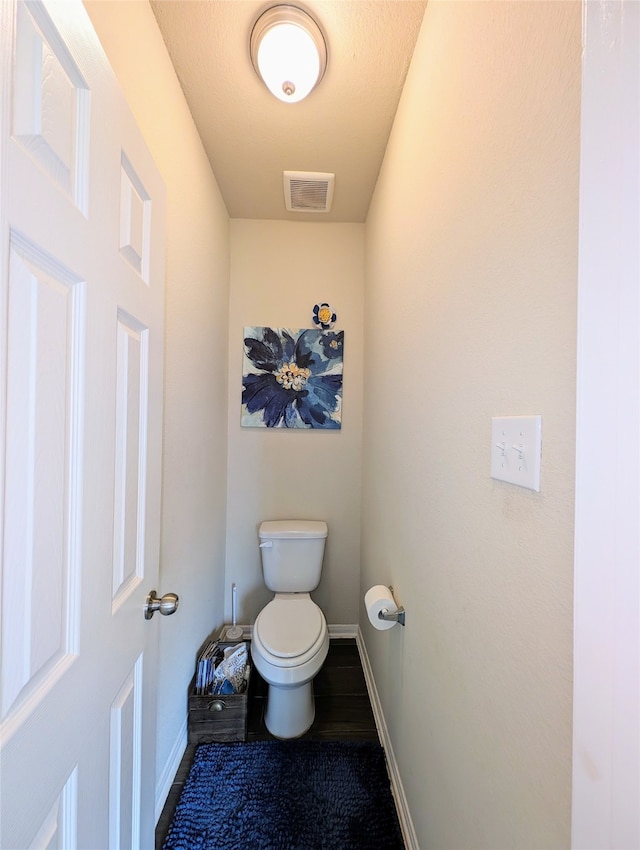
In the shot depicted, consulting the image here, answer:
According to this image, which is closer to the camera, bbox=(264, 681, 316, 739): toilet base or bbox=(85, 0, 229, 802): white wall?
bbox=(85, 0, 229, 802): white wall

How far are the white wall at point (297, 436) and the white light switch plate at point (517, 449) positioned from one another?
1.55 m

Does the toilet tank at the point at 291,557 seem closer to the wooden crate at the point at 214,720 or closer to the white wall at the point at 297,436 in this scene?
the white wall at the point at 297,436

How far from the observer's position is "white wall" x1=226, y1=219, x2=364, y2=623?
2111mm

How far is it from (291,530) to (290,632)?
21.1 inches

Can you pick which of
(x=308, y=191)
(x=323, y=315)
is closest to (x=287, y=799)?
(x=323, y=315)

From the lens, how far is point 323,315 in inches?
82.8

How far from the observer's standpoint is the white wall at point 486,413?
1.54 ft

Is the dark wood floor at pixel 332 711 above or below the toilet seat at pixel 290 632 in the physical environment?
below

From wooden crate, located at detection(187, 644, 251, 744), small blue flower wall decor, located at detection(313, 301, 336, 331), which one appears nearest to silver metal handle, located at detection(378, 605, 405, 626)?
wooden crate, located at detection(187, 644, 251, 744)

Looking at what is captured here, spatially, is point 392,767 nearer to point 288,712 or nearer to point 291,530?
point 288,712

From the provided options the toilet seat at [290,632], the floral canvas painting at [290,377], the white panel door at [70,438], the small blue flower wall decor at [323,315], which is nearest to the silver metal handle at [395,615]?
the toilet seat at [290,632]

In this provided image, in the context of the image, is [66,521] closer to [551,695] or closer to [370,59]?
[551,695]

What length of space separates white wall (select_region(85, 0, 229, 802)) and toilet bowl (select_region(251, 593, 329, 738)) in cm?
32

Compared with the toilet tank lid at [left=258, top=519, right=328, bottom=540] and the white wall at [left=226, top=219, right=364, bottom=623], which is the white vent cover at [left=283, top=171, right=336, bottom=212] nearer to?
the white wall at [left=226, top=219, right=364, bottom=623]
